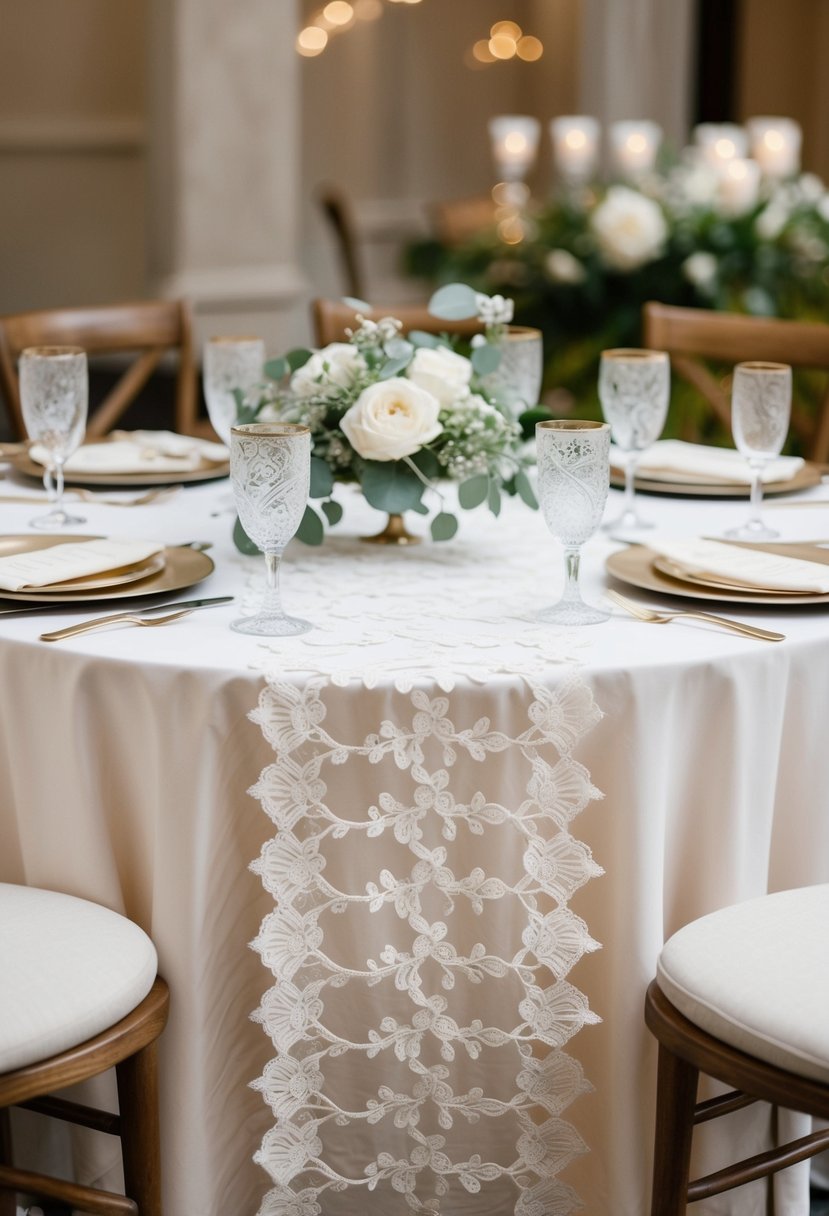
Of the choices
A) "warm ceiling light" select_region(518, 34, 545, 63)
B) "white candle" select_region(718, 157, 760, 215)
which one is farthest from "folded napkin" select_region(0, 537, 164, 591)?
"warm ceiling light" select_region(518, 34, 545, 63)

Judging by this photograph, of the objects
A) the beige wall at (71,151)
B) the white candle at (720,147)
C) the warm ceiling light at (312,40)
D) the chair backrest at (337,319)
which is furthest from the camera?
the warm ceiling light at (312,40)

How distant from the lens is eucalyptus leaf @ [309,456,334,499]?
1.72 m

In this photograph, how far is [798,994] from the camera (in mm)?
1265

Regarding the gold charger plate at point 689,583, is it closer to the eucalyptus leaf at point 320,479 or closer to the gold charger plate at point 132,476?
the eucalyptus leaf at point 320,479

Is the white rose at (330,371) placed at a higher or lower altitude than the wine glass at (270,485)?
higher

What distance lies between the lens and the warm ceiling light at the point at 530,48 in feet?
28.2

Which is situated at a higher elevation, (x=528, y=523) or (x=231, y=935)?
(x=528, y=523)

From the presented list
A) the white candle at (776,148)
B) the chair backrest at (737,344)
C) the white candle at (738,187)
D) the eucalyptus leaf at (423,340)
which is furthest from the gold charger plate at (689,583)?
the white candle at (776,148)

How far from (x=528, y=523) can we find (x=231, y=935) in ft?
2.68

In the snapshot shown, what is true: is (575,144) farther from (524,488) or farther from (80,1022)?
(80,1022)

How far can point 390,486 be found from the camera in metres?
1.72

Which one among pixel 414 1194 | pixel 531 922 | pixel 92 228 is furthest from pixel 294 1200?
pixel 92 228

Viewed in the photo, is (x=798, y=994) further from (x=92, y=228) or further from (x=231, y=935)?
(x=92, y=228)

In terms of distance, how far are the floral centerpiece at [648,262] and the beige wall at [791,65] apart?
6100mm
